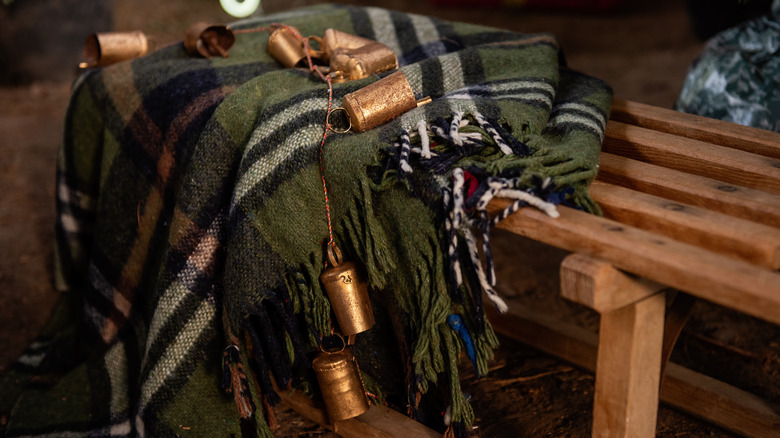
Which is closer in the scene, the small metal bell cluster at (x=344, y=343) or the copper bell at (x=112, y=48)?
the small metal bell cluster at (x=344, y=343)

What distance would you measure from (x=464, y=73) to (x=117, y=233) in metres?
0.80

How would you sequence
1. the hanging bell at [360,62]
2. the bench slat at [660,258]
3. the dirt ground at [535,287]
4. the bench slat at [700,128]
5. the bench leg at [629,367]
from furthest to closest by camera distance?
the dirt ground at [535,287] → the hanging bell at [360,62] → the bench slat at [700,128] → the bench leg at [629,367] → the bench slat at [660,258]

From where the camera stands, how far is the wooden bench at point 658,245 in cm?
86

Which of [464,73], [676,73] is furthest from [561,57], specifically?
[676,73]

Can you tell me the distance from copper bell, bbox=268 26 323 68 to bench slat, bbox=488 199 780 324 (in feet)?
2.42

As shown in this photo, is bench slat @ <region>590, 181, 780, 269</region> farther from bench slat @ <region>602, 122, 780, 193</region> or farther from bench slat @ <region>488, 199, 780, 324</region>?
bench slat @ <region>602, 122, 780, 193</region>

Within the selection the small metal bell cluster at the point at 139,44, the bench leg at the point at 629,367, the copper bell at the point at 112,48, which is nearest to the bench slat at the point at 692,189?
the bench leg at the point at 629,367

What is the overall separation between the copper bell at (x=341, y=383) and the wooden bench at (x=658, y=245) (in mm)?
83

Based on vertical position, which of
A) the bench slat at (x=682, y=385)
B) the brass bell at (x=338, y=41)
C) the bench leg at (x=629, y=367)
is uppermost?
the brass bell at (x=338, y=41)

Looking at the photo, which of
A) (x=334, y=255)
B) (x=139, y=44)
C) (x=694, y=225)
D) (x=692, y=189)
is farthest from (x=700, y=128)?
(x=139, y=44)

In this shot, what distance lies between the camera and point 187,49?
1.72m

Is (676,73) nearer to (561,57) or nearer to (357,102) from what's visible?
(561,57)

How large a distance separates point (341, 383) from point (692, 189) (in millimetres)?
664

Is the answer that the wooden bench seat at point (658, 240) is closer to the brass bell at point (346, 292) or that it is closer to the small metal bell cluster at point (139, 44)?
the brass bell at point (346, 292)
